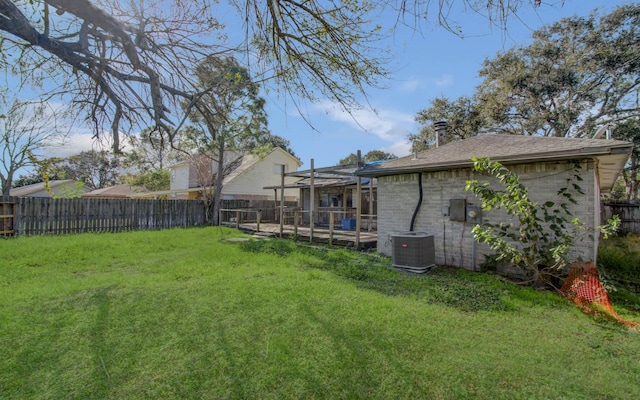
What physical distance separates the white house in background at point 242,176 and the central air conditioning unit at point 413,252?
52.0ft

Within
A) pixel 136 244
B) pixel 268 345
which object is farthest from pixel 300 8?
pixel 136 244

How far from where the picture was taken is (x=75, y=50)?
2703mm

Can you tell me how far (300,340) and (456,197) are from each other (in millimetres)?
5458

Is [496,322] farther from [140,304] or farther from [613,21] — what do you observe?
[613,21]

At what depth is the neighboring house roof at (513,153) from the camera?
5.29 m

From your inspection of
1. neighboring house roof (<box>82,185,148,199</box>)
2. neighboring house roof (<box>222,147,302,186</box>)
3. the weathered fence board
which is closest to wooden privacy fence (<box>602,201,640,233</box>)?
Result: the weathered fence board

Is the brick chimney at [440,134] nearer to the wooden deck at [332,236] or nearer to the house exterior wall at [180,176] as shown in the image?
the wooden deck at [332,236]

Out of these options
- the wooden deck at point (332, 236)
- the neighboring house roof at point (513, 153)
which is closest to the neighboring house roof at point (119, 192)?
the wooden deck at point (332, 236)

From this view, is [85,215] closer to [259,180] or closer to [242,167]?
[242,167]

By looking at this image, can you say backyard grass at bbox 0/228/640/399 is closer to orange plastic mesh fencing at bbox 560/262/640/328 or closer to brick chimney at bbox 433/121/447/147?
orange plastic mesh fencing at bbox 560/262/640/328

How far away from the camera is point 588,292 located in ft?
15.8

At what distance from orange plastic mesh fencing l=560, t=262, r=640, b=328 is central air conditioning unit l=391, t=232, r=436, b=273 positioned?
2.32 meters

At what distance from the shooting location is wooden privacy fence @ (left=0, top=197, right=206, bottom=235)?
38.0 feet

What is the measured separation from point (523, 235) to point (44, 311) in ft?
24.3
